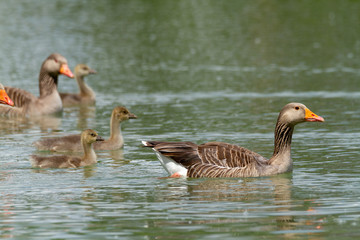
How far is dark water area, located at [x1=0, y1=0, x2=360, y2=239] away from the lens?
495 inches

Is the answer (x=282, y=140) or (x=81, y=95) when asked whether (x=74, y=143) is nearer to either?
(x=282, y=140)

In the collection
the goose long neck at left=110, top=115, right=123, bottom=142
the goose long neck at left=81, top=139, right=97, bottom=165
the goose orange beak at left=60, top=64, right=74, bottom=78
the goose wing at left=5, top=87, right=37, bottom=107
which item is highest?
the goose orange beak at left=60, top=64, right=74, bottom=78

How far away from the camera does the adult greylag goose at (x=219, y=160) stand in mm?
15695

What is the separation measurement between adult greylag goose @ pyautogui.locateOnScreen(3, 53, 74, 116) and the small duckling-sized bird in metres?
8.10

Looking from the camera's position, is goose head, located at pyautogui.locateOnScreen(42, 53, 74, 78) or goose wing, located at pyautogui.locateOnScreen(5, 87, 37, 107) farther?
goose head, located at pyautogui.locateOnScreen(42, 53, 74, 78)

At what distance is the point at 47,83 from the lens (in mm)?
26734

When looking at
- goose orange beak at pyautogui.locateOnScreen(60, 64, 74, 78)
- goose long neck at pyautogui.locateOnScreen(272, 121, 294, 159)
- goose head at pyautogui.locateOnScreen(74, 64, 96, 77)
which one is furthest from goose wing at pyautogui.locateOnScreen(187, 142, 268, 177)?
goose head at pyautogui.locateOnScreen(74, 64, 96, 77)

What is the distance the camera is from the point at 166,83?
31.0m

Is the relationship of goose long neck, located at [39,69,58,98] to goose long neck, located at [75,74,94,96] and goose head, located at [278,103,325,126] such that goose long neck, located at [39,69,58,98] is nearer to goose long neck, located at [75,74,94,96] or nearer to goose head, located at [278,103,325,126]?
goose long neck, located at [75,74,94,96]

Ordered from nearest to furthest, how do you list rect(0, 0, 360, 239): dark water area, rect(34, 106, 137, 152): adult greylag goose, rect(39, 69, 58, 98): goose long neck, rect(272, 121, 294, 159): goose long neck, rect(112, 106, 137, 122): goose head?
rect(0, 0, 360, 239): dark water area
rect(272, 121, 294, 159): goose long neck
rect(34, 106, 137, 152): adult greylag goose
rect(112, 106, 137, 122): goose head
rect(39, 69, 58, 98): goose long neck

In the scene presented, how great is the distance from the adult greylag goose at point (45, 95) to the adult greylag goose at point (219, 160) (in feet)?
35.1

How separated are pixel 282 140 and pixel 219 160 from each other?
1455mm

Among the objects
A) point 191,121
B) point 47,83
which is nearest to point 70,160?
point 191,121

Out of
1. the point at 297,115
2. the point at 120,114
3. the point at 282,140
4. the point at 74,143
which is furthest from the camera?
the point at 120,114
